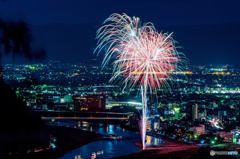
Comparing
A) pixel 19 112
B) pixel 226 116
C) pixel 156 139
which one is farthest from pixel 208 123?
pixel 19 112

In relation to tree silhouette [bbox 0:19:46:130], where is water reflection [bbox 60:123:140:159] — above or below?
below

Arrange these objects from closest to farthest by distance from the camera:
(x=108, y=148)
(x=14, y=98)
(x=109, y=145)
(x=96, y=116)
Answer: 1. (x=14, y=98)
2. (x=108, y=148)
3. (x=109, y=145)
4. (x=96, y=116)

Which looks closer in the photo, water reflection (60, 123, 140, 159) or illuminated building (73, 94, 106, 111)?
water reflection (60, 123, 140, 159)

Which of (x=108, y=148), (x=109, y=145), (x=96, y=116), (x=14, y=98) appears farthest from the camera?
(x=96, y=116)

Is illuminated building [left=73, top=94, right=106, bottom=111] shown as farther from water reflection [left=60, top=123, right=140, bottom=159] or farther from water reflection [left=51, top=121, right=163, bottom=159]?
water reflection [left=60, top=123, right=140, bottom=159]

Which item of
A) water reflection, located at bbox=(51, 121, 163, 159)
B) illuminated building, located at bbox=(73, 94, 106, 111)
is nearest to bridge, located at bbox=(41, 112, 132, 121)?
illuminated building, located at bbox=(73, 94, 106, 111)

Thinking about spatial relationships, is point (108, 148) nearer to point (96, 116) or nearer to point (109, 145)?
point (109, 145)

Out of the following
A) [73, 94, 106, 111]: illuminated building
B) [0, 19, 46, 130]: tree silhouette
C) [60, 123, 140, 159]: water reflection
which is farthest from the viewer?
[73, 94, 106, 111]: illuminated building

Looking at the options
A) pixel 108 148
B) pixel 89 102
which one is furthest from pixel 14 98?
pixel 89 102

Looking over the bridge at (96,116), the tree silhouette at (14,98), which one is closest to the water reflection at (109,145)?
the bridge at (96,116)

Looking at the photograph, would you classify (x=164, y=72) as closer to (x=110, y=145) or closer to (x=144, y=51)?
(x=144, y=51)

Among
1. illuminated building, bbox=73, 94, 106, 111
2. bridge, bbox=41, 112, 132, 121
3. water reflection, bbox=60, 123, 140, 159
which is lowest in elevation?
water reflection, bbox=60, 123, 140, 159
